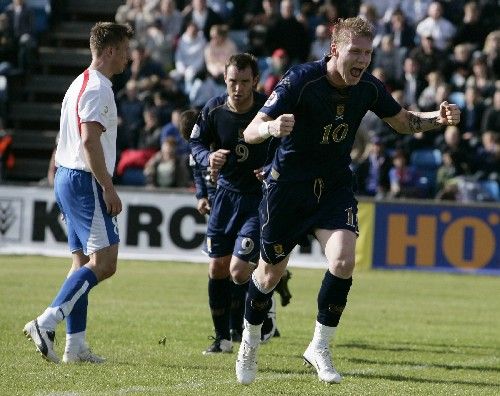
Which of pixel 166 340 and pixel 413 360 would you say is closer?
pixel 413 360

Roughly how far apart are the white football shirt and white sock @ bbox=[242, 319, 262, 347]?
4.89 feet

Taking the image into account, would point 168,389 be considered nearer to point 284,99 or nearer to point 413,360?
point 284,99

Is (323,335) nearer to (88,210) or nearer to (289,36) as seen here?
(88,210)

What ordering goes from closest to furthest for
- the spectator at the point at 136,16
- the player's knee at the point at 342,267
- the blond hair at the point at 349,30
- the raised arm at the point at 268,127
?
the raised arm at the point at 268,127, the blond hair at the point at 349,30, the player's knee at the point at 342,267, the spectator at the point at 136,16

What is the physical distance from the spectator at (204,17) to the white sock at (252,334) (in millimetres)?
16620

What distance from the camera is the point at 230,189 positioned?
1066cm

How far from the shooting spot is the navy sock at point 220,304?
1048 cm

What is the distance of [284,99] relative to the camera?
8516mm

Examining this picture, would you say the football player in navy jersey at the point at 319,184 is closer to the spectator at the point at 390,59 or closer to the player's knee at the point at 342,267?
the player's knee at the point at 342,267

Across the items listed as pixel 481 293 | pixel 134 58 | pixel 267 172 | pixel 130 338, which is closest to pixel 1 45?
pixel 134 58

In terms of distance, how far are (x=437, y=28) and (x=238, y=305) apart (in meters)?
14.1

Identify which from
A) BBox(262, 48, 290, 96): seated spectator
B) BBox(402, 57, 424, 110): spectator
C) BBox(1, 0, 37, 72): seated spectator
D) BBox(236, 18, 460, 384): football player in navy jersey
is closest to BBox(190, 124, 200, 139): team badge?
BBox(236, 18, 460, 384): football player in navy jersey

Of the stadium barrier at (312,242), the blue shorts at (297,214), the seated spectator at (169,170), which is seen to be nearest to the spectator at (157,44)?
the seated spectator at (169,170)

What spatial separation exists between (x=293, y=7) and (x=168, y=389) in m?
17.1
